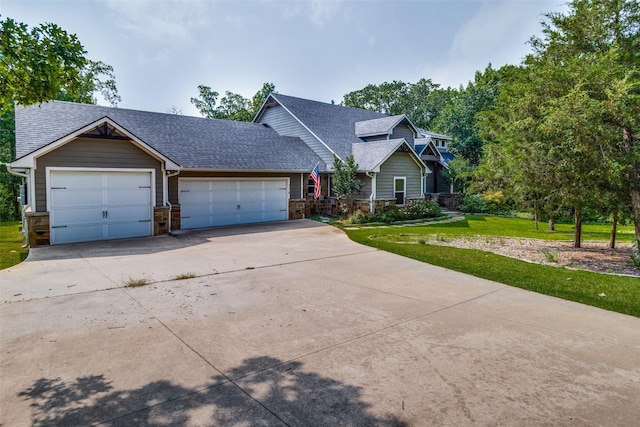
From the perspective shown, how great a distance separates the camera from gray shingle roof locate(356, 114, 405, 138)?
24531mm

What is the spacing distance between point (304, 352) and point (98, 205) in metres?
11.3

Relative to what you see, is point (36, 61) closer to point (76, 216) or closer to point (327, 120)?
point (76, 216)

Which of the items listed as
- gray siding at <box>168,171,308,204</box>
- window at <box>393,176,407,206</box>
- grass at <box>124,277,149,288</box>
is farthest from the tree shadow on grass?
window at <box>393,176,407,206</box>

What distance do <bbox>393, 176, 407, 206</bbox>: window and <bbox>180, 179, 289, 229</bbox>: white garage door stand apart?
248 inches

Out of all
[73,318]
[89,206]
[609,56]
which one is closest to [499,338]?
[73,318]

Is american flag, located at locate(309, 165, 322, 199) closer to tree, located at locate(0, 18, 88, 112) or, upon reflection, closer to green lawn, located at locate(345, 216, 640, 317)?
green lawn, located at locate(345, 216, 640, 317)

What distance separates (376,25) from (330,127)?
9.07m

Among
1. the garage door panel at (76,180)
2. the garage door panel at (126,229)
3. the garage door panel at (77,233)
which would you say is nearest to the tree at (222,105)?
the garage door panel at (126,229)

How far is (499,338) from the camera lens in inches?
201

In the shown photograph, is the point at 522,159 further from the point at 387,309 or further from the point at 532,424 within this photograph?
the point at 532,424

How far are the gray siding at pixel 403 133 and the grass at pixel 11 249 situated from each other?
20471mm

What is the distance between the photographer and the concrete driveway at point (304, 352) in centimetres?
342

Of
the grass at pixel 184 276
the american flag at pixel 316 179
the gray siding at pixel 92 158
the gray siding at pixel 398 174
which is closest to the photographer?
the grass at pixel 184 276

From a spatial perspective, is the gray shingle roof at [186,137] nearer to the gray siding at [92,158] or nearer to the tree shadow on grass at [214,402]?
the gray siding at [92,158]
